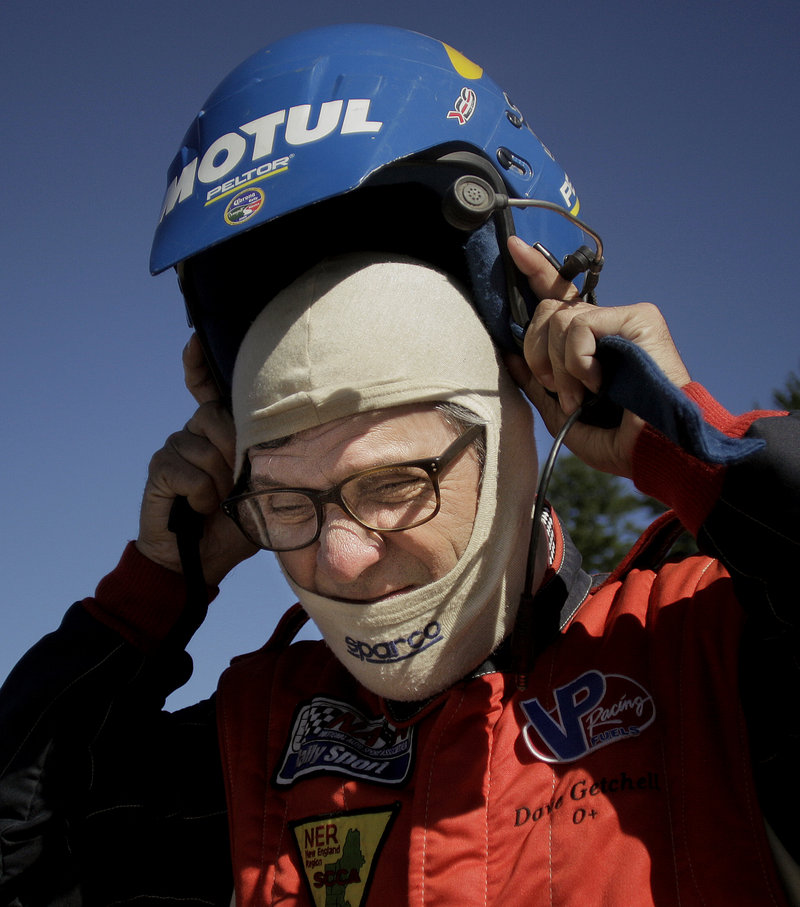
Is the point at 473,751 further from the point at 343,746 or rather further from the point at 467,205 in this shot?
the point at 467,205

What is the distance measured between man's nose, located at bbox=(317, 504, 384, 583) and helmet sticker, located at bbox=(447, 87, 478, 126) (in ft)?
3.46

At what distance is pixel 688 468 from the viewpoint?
5.46 ft

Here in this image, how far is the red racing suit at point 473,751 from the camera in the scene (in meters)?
1.61

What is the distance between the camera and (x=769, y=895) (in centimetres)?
153

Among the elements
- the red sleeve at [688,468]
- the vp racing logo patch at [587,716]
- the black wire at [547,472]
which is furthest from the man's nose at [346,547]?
the red sleeve at [688,468]

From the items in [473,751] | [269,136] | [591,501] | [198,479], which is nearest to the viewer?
[473,751]

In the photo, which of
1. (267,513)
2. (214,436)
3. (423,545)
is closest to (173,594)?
(214,436)

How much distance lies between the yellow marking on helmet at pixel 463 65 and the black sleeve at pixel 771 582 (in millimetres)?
1356

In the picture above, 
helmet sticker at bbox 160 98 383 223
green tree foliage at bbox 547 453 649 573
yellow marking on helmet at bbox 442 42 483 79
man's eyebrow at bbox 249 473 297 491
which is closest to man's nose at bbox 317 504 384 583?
man's eyebrow at bbox 249 473 297 491

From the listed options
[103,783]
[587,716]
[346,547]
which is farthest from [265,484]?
[103,783]

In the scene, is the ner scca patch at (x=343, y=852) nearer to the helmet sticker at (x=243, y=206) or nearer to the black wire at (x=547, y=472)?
the black wire at (x=547, y=472)

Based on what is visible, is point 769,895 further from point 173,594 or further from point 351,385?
point 173,594

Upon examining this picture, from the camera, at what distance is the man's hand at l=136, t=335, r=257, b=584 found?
2701 mm

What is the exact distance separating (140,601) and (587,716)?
1.47 metres
